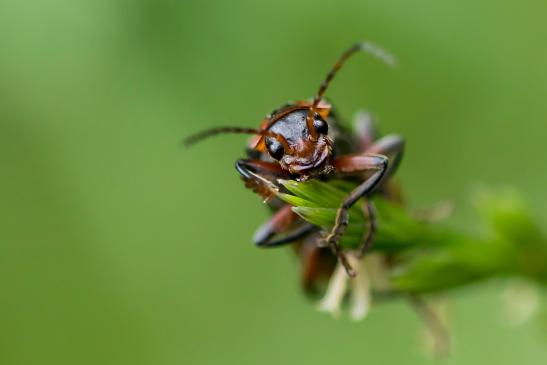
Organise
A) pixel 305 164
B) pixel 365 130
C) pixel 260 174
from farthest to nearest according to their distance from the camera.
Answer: pixel 365 130, pixel 260 174, pixel 305 164

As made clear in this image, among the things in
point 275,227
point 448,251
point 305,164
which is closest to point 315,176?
point 305,164

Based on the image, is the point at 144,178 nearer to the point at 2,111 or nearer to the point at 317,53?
the point at 2,111

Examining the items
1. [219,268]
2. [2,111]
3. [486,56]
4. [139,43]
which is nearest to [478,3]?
[486,56]

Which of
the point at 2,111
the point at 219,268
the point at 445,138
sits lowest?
the point at 219,268

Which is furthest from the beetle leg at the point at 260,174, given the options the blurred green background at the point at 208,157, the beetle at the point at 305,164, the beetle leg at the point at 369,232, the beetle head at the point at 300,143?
the blurred green background at the point at 208,157

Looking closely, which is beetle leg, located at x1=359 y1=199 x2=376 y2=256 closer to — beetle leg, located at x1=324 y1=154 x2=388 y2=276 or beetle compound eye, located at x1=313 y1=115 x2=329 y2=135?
beetle leg, located at x1=324 y1=154 x2=388 y2=276

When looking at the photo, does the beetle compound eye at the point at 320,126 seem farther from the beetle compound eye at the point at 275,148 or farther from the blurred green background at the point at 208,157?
the blurred green background at the point at 208,157

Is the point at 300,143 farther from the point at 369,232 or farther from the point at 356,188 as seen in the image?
the point at 369,232

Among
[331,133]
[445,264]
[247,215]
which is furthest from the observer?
[247,215]
